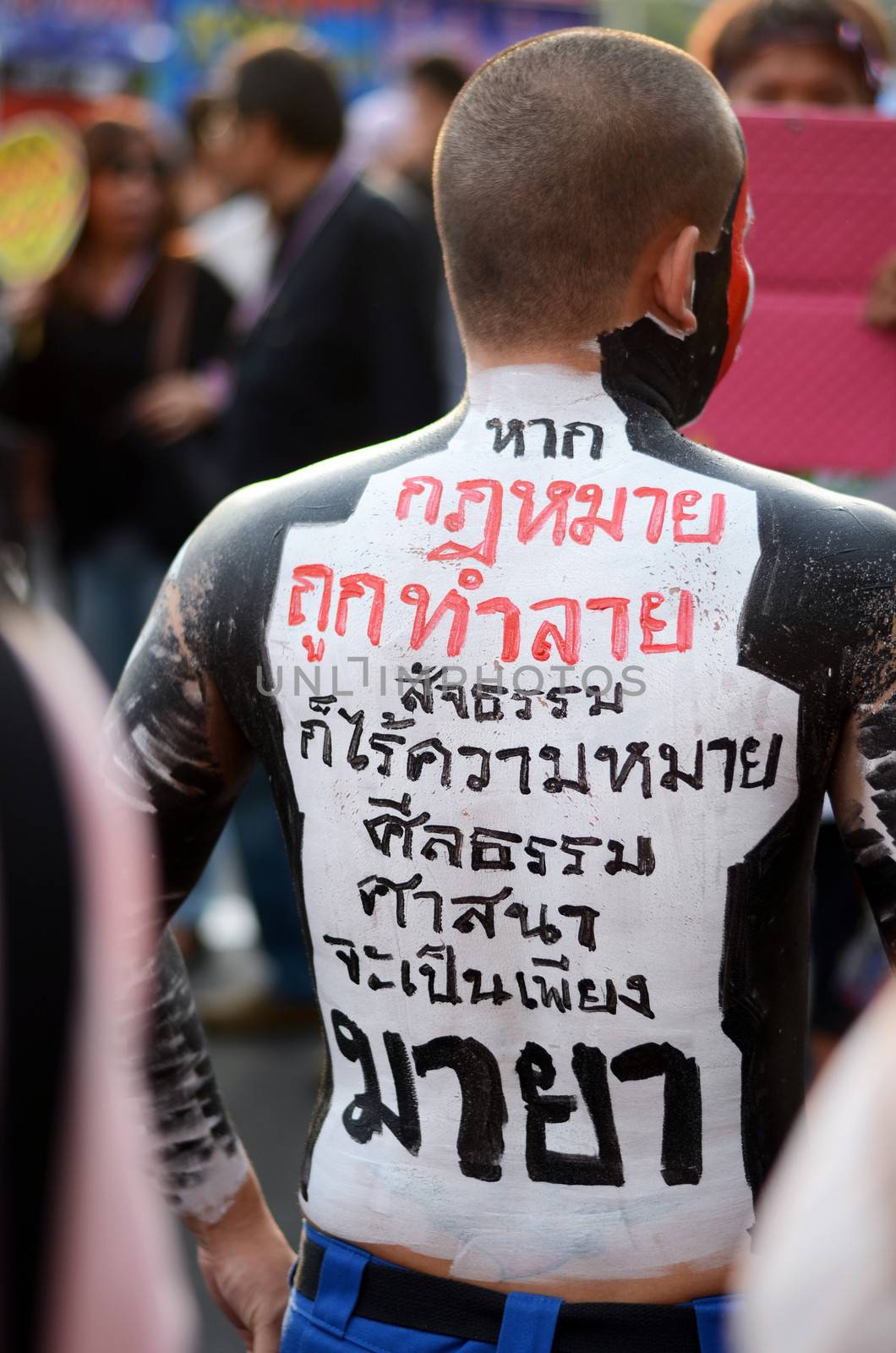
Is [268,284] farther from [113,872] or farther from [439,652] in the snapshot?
[113,872]

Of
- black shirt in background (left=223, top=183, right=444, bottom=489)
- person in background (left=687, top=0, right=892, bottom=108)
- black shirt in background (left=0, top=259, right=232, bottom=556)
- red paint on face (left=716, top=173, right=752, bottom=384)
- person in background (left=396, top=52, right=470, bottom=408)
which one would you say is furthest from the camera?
person in background (left=396, top=52, right=470, bottom=408)

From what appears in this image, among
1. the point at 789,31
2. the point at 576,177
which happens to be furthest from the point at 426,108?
the point at 576,177

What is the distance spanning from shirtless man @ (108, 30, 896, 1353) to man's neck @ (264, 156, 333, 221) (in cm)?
289

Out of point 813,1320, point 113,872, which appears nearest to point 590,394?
point 113,872

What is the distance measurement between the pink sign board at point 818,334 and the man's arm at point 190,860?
1.06m

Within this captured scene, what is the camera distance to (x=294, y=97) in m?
4.62

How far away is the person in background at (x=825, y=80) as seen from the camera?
2.96m

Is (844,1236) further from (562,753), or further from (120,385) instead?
(120,385)

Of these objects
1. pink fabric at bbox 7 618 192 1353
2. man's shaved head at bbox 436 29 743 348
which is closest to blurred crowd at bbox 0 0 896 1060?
man's shaved head at bbox 436 29 743 348

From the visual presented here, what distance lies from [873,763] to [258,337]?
10.2ft

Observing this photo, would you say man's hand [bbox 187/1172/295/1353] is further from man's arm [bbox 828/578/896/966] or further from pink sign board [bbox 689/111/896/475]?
pink sign board [bbox 689/111/896/475]

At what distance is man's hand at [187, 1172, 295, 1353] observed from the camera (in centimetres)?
189

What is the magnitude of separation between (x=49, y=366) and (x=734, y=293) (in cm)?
404

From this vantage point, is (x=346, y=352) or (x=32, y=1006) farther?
(x=346, y=352)
